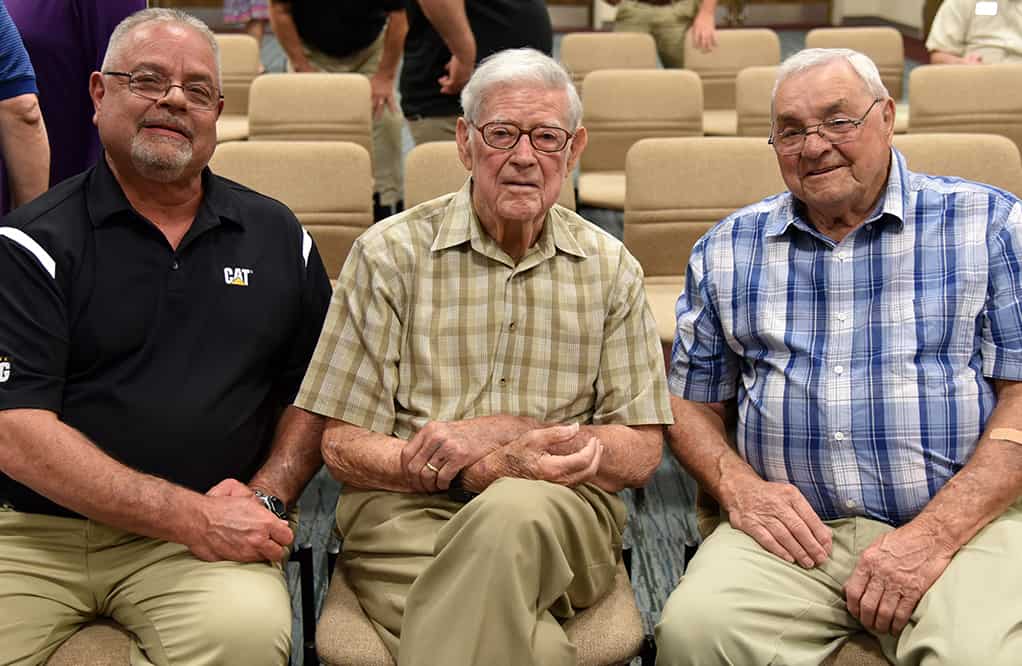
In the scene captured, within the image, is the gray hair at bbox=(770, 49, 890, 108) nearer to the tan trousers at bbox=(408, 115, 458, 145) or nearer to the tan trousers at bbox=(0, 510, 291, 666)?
the tan trousers at bbox=(0, 510, 291, 666)

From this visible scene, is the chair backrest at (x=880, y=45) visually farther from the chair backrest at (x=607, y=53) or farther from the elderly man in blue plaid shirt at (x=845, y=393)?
the elderly man in blue plaid shirt at (x=845, y=393)

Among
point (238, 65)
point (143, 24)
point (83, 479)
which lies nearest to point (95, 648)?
point (83, 479)

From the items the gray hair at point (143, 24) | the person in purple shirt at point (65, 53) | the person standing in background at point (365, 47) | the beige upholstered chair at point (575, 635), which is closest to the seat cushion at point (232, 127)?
the person standing in background at point (365, 47)

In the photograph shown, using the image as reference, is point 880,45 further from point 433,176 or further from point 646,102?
point 433,176

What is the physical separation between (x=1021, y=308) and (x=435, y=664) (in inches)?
48.9

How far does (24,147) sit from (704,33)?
3.86 meters

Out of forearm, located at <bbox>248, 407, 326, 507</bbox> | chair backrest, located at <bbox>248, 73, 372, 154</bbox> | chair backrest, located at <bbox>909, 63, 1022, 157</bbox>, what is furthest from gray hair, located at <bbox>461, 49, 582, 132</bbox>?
chair backrest, located at <bbox>909, 63, 1022, 157</bbox>

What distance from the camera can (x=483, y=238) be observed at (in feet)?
7.14

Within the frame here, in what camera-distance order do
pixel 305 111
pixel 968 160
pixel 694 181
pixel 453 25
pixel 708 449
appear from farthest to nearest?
pixel 305 111 → pixel 453 25 → pixel 694 181 → pixel 968 160 → pixel 708 449

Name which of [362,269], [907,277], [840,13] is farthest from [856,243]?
[840,13]

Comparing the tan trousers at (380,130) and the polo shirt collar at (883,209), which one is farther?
the tan trousers at (380,130)

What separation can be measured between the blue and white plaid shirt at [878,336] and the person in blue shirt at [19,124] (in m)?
1.53

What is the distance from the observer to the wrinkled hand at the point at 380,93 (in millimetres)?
5020

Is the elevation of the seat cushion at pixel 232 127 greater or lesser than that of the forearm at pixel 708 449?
greater
